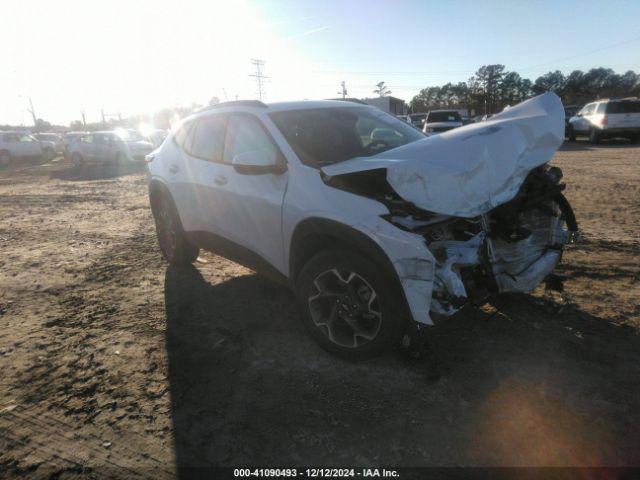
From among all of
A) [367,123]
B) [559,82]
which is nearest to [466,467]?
[367,123]

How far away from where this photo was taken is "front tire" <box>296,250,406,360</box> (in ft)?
8.77

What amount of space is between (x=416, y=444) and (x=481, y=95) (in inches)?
3226

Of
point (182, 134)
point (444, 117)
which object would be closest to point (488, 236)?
point (182, 134)

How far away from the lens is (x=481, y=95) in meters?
74.6

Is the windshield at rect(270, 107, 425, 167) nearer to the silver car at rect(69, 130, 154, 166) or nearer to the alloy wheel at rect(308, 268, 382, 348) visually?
the alloy wheel at rect(308, 268, 382, 348)

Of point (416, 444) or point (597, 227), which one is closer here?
point (416, 444)

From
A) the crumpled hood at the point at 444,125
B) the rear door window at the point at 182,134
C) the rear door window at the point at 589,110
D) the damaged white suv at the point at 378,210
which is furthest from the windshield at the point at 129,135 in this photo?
the rear door window at the point at 589,110

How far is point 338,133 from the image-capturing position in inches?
145

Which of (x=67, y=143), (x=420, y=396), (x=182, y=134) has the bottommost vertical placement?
(x=420, y=396)

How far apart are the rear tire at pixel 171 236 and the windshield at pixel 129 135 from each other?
16097 mm

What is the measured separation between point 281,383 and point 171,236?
9.23ft

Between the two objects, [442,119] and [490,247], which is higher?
[442,119]

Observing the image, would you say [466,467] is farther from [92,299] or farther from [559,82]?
[559,82]

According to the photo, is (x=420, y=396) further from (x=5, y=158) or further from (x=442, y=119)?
(x=5, y=158)
